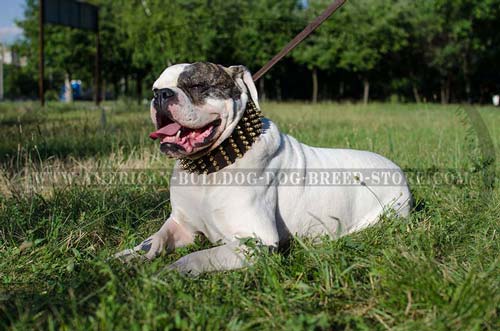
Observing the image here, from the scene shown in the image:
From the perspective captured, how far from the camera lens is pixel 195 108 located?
2.49 metres

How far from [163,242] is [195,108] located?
0.73 metres

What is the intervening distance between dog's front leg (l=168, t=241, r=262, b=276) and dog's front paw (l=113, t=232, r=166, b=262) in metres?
0.25

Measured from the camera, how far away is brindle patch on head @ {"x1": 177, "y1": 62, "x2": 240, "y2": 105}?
2.54 meters

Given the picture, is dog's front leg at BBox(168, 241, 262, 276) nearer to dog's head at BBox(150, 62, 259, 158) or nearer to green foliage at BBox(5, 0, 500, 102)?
dog's head at BBox(150, 62, 259, 158)

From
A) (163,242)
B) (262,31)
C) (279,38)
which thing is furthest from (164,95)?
(279,38)

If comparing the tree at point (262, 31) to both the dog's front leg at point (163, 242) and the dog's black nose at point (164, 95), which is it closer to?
the dog's front leg at point (163, 242)

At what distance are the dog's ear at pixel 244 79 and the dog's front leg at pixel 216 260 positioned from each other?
2.57 feet

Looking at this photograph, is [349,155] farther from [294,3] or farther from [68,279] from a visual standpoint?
[294,3]

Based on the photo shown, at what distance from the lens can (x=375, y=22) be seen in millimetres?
25500

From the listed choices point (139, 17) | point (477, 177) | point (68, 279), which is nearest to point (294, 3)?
point (139, 17)

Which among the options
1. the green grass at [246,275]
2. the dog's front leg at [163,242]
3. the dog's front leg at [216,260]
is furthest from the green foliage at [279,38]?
the dog's front leg at [216,260]

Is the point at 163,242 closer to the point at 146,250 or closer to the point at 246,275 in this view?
the point at 146,250

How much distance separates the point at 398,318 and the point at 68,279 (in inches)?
53.2

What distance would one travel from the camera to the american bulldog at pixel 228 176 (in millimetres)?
2473
